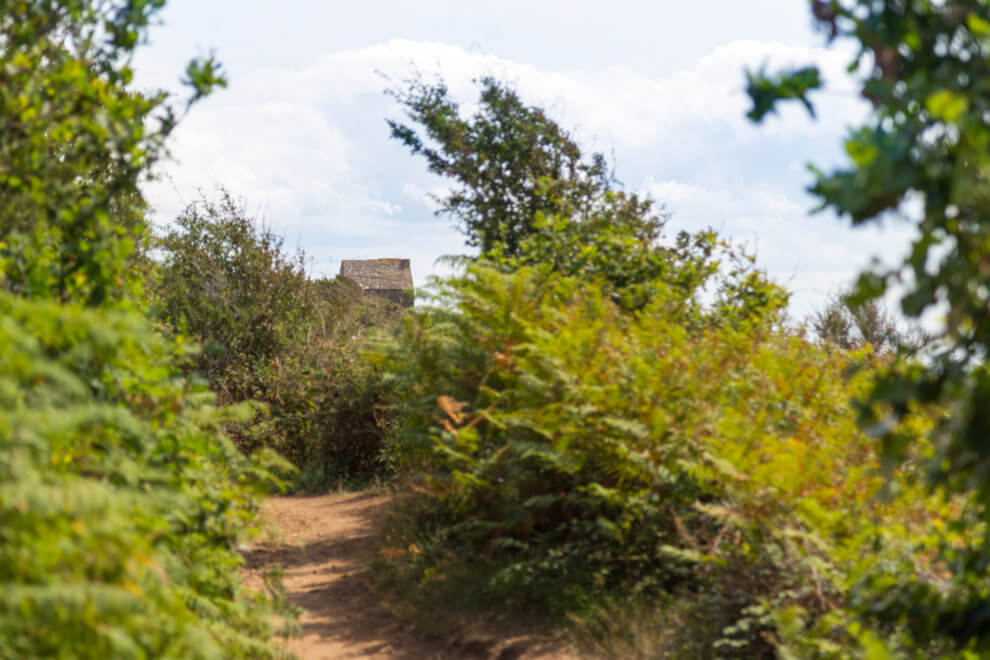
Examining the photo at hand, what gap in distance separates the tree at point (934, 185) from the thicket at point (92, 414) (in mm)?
3030

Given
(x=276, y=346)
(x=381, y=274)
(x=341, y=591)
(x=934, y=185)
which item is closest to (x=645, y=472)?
(x=341, y=591)

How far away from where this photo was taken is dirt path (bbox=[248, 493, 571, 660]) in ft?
24.7

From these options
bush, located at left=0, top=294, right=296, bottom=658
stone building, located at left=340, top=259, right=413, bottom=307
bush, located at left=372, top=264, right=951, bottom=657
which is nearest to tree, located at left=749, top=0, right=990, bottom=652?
bush, located at left=372, top=264, right=951, bottom=657

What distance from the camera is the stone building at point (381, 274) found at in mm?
41688

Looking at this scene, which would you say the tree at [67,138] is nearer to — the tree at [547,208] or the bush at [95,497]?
the bush at [95,497]

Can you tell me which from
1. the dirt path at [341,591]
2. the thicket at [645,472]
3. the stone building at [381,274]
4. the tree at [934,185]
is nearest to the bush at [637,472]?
the thicket at [645,472]

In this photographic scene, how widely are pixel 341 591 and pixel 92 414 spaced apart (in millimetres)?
6435

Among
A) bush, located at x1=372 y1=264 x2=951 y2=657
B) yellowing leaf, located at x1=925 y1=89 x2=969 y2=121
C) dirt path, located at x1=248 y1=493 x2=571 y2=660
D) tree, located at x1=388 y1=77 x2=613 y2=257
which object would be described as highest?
tree, located at x1=388 y1=77 x2=613 y2=257

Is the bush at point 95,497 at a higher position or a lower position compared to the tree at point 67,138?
lower

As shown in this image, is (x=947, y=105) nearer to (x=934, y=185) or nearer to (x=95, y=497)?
(x=934, y=185)

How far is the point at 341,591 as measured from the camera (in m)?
9.70

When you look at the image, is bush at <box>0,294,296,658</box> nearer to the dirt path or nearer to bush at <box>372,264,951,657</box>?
the dirt path

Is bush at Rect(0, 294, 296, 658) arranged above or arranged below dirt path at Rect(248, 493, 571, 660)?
above

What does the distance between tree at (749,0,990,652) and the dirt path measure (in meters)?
4.11
